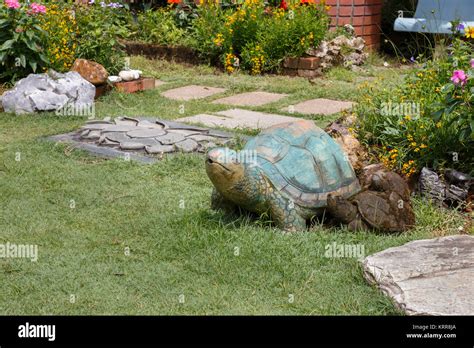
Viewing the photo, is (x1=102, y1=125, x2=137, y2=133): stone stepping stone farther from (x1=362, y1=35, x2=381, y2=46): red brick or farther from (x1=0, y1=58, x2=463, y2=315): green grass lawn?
(x1=362, y1=35, x2=381, y2=46): red brick

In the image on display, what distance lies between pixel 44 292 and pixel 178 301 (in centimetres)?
70

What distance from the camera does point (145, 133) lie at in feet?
22.5

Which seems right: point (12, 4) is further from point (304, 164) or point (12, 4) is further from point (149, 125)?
point (304, 164)

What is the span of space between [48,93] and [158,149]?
2.01 m

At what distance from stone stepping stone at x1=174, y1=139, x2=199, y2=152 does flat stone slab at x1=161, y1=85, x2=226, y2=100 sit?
2.30 metres

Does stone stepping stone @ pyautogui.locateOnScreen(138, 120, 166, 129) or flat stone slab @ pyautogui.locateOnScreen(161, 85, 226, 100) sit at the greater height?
stone stepping stone @ pyautogui.locateOnScreen(138, 120, 166, 129)

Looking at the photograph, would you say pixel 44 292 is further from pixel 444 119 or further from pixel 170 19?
pixel 170 19

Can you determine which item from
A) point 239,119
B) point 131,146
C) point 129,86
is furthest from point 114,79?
point 131,146

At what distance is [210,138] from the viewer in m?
6.83

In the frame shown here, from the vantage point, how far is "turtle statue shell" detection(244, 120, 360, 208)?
465 cm

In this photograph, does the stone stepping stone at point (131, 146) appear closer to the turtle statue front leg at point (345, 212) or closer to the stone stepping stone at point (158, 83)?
the turtle statue front leg at point (345, 212)

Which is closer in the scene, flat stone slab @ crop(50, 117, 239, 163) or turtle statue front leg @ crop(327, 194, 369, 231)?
turtle statue front leg @ crop(327, 194, 369, 231)

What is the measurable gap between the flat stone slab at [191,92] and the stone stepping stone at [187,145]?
230 centimetres

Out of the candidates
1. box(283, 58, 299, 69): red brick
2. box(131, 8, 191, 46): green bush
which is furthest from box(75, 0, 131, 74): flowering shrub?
box(283, 58, 299, 69): red brick
